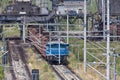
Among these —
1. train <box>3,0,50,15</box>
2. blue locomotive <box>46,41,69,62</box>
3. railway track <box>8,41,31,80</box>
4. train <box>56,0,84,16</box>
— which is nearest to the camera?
railway track <box>8,41,31,80</box>

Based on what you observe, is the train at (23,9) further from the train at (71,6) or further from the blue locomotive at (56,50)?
the blue locomotive at (56,50)

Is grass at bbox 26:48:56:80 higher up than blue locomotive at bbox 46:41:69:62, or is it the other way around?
blue locomotive at bbox 46:41:69:62

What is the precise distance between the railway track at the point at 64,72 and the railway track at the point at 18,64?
4.93 ft

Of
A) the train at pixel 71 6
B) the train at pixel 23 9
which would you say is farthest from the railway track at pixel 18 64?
the train at pixel 71 6

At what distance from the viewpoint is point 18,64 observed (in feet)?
78.2

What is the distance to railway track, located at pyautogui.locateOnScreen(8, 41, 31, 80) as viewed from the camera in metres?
20.6

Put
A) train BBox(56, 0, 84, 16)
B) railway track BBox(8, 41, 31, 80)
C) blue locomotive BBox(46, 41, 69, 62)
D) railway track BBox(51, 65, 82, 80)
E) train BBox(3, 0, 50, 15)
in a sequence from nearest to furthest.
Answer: railway track BBox(51, 65, 82, 80) < railway track BBox(8, 41, 31, 80) < blue locomotive BBox(46, 41, 69, 62) < train BBox(3, 0, 50, 15) < train BBox(56, 0, 84, 16)

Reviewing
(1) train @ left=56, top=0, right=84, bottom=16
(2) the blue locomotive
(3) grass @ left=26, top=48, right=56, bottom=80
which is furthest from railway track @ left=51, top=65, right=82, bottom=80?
(1) train @ left=56, top=0, right=84, bottom=16

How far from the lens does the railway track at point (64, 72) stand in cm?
2048

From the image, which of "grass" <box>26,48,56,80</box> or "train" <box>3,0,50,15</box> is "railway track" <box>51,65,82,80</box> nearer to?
"grass" <box>26,48,56,80</box>

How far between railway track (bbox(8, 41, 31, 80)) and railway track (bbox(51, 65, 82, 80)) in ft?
4.93

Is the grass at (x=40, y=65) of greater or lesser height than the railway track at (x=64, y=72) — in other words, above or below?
above

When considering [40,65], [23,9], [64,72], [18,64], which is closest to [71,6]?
[23,9]

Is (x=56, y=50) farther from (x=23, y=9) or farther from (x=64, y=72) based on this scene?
(x=23, y=9)
